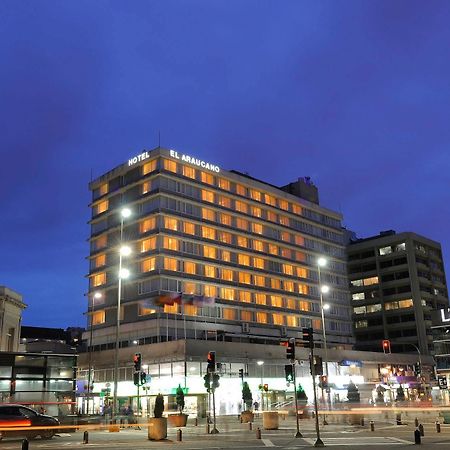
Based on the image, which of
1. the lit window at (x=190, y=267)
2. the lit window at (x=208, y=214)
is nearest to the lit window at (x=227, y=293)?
the lit window at (x=190, y=267)

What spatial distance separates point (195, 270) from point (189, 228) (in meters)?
6.34

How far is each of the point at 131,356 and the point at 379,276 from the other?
70.0 meters

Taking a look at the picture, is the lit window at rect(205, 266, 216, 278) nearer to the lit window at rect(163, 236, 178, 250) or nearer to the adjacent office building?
the lit window at rect(163, 236, 178, 250)

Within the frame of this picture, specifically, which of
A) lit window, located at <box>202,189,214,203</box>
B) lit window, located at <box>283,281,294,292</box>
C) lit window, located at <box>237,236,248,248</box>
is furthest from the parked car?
lit window, located at <box>283,281,294,292</box>

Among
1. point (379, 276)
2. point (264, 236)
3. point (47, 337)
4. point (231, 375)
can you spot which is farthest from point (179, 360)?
point (47, 337)

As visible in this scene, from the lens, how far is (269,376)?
3051 inches

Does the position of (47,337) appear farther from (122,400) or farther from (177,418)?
(177,418)

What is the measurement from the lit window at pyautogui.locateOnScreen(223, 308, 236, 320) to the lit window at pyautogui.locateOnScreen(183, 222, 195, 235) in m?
12.7

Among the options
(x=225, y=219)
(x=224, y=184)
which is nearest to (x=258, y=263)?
→ (x=225, y=219)

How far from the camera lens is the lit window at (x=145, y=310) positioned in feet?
259

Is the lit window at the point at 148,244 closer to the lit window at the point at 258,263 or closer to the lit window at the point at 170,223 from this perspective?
the lit window at the point at 170,223

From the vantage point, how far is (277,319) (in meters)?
95.1

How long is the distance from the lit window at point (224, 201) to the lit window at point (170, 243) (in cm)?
1279

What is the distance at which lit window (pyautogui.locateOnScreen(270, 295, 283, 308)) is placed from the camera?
95512mm
